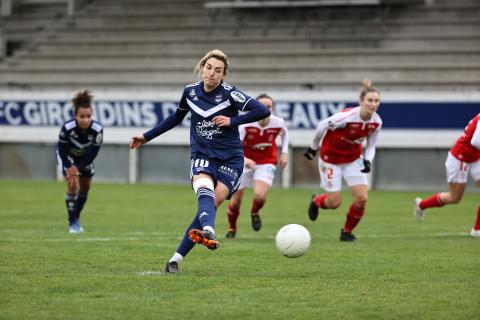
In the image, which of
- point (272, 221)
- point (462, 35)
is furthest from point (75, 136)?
point (462, 35)

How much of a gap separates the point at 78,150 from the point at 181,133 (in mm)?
14076

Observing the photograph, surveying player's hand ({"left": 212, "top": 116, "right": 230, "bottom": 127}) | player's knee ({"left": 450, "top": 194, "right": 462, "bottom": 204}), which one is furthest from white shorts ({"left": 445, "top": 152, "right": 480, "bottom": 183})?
player's hand ({"left": 212, "top": 116, "right": 230, "bottom": 127})

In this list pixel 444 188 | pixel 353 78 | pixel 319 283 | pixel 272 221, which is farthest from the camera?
pixel 353 78

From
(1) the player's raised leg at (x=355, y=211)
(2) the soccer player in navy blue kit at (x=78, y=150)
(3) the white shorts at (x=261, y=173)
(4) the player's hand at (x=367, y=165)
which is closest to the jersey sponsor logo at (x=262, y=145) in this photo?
(3) the white shorts at (x=261, y=173)

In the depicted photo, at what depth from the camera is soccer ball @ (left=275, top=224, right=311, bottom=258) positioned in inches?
371

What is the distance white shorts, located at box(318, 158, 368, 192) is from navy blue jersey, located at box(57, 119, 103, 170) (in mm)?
3309

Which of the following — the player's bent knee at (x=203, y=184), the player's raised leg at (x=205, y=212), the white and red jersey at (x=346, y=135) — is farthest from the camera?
the white and red jersey at (x=346, y=135)

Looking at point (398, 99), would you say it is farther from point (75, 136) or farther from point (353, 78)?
point (75, 136)

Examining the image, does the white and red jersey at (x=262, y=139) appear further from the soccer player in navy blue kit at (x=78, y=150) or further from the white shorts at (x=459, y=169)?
the white shorts at (x=459, y=169)

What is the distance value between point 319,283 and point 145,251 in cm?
324

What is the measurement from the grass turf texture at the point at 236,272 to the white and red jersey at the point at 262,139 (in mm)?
1162

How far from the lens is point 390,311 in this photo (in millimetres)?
6988

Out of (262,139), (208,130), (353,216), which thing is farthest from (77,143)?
(208,130)

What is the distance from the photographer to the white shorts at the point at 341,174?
44.3ft
